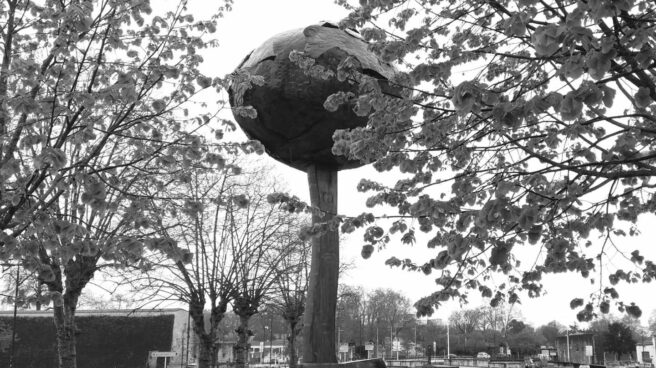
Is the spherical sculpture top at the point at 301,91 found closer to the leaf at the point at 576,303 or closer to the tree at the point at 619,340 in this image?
the leaf at the point at 576,303

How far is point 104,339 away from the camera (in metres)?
44.5

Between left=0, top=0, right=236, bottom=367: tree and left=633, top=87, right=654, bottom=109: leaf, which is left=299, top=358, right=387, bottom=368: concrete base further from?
left=633, top=87, right=654, bottom=109: leaf

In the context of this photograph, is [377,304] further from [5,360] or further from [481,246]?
→ [481,246]

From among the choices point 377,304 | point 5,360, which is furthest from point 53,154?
point 377,304

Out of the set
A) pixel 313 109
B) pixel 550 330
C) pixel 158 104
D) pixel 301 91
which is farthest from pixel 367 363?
pixel 550 330

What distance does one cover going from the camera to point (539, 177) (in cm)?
492

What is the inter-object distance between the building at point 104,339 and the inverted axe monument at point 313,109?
114 ft

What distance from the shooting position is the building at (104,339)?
4300 centimetres

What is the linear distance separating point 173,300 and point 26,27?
1414cm

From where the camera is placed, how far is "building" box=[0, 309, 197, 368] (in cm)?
4300

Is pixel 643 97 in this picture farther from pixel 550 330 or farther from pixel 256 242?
pixel 550 330

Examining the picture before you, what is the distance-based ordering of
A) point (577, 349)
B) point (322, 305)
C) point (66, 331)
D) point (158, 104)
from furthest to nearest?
point (577, 349), point (66, 331), point (322, 305), point (158, 104)

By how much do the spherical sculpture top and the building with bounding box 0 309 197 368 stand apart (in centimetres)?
3481

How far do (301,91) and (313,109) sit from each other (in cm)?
40
